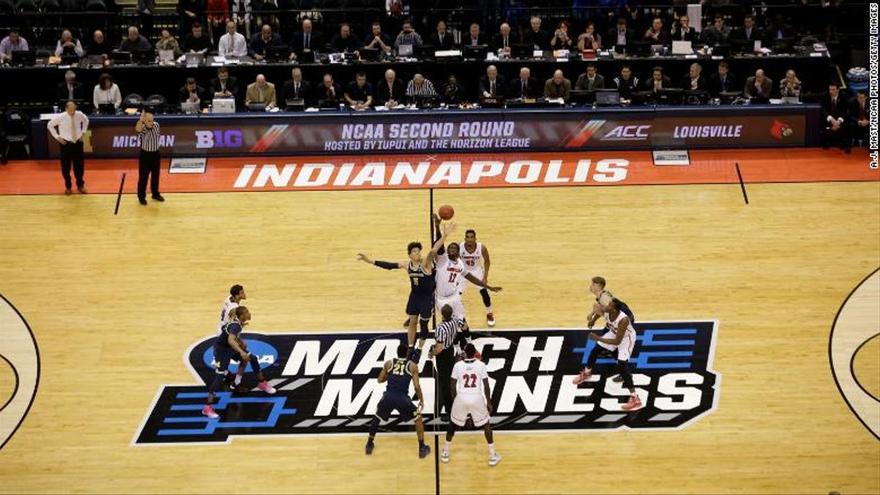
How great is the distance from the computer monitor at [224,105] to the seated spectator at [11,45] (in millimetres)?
5252

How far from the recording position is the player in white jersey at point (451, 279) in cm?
2052

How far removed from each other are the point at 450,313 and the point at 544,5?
15177 millimetres

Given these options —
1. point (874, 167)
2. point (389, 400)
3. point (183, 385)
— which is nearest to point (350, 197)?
point (183, 385)

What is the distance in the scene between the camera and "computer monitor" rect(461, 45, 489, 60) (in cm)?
3069

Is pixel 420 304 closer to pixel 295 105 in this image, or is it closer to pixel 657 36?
pixel 295 105

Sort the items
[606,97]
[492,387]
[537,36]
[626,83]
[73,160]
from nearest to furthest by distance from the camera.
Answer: [492,387], [73,160], [606,97], [626,83], [537,36]

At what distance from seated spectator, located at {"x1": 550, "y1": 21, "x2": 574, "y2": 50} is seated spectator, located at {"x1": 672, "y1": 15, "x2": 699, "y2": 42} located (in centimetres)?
248

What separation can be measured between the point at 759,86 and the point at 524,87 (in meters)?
5.19

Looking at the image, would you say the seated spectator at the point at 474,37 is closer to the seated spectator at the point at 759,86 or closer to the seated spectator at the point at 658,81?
the seated spectator at the point at 658,81

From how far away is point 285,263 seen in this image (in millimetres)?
24125

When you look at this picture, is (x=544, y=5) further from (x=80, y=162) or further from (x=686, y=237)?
(x=80, y=162)

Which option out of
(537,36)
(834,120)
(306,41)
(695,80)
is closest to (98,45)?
(306,41)

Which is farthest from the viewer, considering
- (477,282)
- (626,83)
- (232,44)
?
(232,44)

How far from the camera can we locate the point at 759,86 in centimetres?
2939
